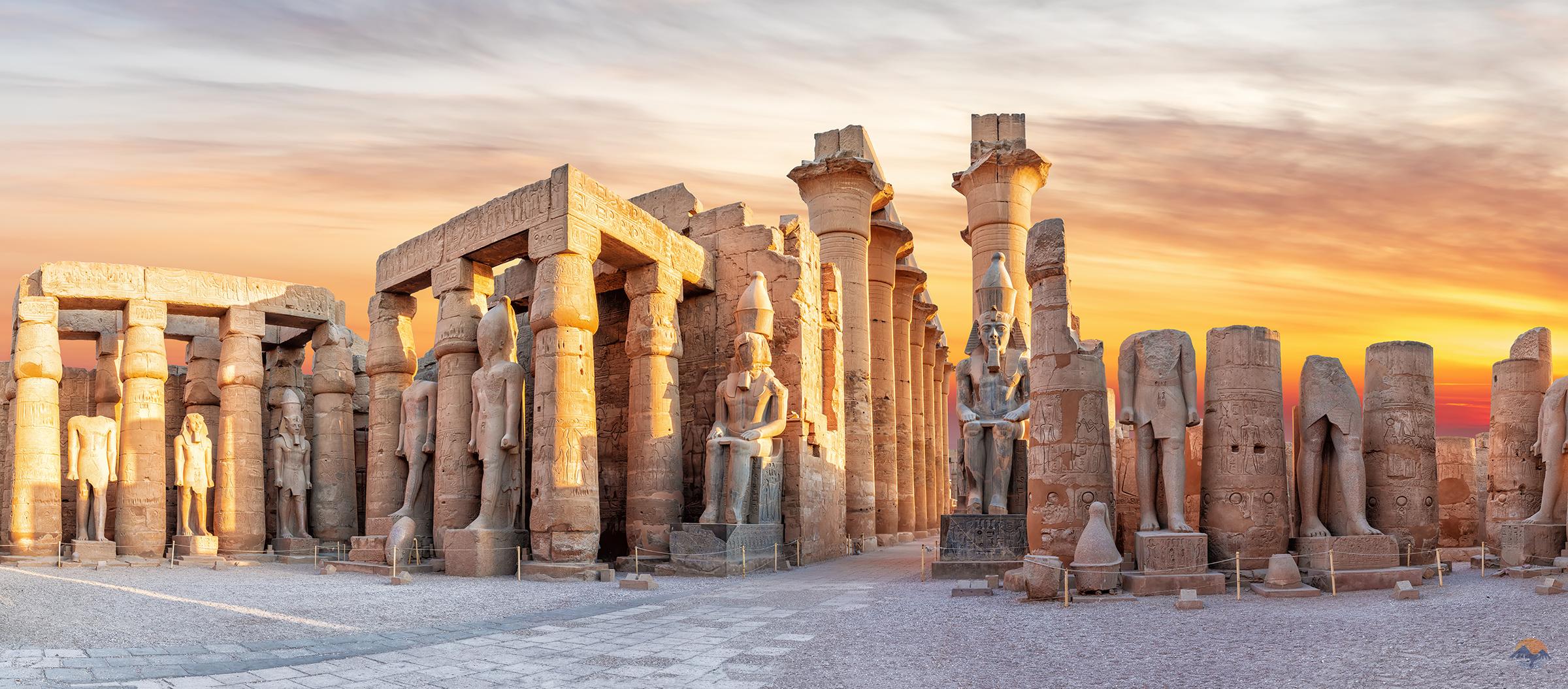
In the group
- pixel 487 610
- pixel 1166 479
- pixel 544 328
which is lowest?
pixel 487 610

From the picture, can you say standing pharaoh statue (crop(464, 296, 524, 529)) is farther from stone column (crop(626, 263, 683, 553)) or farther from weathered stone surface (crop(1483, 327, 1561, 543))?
weathered stone surface (crop(1483, 327, 1561, 543))

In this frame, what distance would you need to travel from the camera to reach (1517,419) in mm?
15117

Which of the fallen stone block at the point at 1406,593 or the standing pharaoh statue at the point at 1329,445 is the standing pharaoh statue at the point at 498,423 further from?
the fallen stone block at the point at 1406,593

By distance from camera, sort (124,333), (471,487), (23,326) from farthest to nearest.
A: (124,333) < (23,326) < (471,487)

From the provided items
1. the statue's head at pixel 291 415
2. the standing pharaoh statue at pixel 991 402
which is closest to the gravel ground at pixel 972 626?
the standing pharaoh statue at pixel 991 402

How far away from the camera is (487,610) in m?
10.6

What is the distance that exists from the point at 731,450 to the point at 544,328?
10.7 ft

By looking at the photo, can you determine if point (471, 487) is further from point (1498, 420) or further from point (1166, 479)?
point (1498, 420)

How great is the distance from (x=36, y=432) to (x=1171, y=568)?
19172 millimetres

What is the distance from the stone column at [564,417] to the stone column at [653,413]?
1.15 m

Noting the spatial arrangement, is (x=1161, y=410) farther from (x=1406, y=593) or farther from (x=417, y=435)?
(x=417, y=435)

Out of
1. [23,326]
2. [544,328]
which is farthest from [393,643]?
[23,326]

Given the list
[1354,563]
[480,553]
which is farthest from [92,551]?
[1354,563]

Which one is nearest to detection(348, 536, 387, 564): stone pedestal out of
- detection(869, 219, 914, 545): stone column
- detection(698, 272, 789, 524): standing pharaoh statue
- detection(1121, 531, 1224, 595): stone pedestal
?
detection(698, 272, 789, 524): standing pharaoh statue
